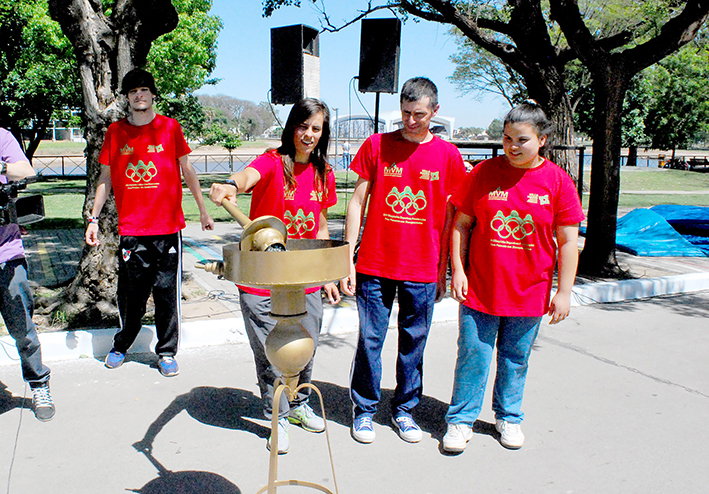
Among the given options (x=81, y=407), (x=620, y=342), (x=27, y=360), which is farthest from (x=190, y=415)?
(x=620, y=342)

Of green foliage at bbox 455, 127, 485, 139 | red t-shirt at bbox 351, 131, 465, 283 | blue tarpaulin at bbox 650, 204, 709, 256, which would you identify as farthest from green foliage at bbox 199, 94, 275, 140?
red t-shirt at bbox 351, 131, 465, 283

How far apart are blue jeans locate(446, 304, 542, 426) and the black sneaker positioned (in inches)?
87.3

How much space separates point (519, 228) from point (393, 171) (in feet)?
2.29

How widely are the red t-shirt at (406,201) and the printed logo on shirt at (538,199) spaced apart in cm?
39

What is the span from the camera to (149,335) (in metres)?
4.57

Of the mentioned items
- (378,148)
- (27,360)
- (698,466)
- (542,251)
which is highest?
(378,148)

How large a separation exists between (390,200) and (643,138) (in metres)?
46.5

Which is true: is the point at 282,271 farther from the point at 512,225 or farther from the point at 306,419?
the point at 306,419

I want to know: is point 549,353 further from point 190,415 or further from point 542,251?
point 190,415

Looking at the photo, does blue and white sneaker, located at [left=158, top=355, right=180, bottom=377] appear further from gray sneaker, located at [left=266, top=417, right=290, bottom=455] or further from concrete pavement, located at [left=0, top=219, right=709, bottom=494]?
gray sneaker, located at [left=266, top=417, right=290, bottom=455]

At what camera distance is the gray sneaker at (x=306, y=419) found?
11.1 ft

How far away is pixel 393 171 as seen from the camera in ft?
10.5

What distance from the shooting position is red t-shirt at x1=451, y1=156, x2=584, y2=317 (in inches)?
119

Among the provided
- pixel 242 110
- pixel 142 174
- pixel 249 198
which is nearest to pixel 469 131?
pixel 242 110
